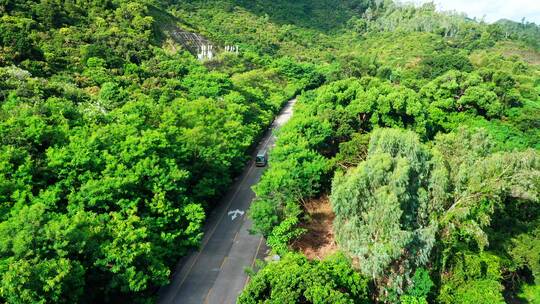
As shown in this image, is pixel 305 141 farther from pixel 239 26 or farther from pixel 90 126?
pixel 239 26

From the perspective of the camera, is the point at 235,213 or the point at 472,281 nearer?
the point at 472,281

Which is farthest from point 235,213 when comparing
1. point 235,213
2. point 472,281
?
point 472,281

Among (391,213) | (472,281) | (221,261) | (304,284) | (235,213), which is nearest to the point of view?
(304,284)

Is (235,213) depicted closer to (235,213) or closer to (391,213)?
(235,213)

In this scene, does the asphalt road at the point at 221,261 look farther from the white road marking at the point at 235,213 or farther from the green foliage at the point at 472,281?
the green foliage at the point at 472,281

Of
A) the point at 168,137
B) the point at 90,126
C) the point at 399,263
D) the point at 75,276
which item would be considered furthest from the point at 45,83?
the point at 399,263

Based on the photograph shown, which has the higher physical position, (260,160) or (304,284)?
(304,284)
